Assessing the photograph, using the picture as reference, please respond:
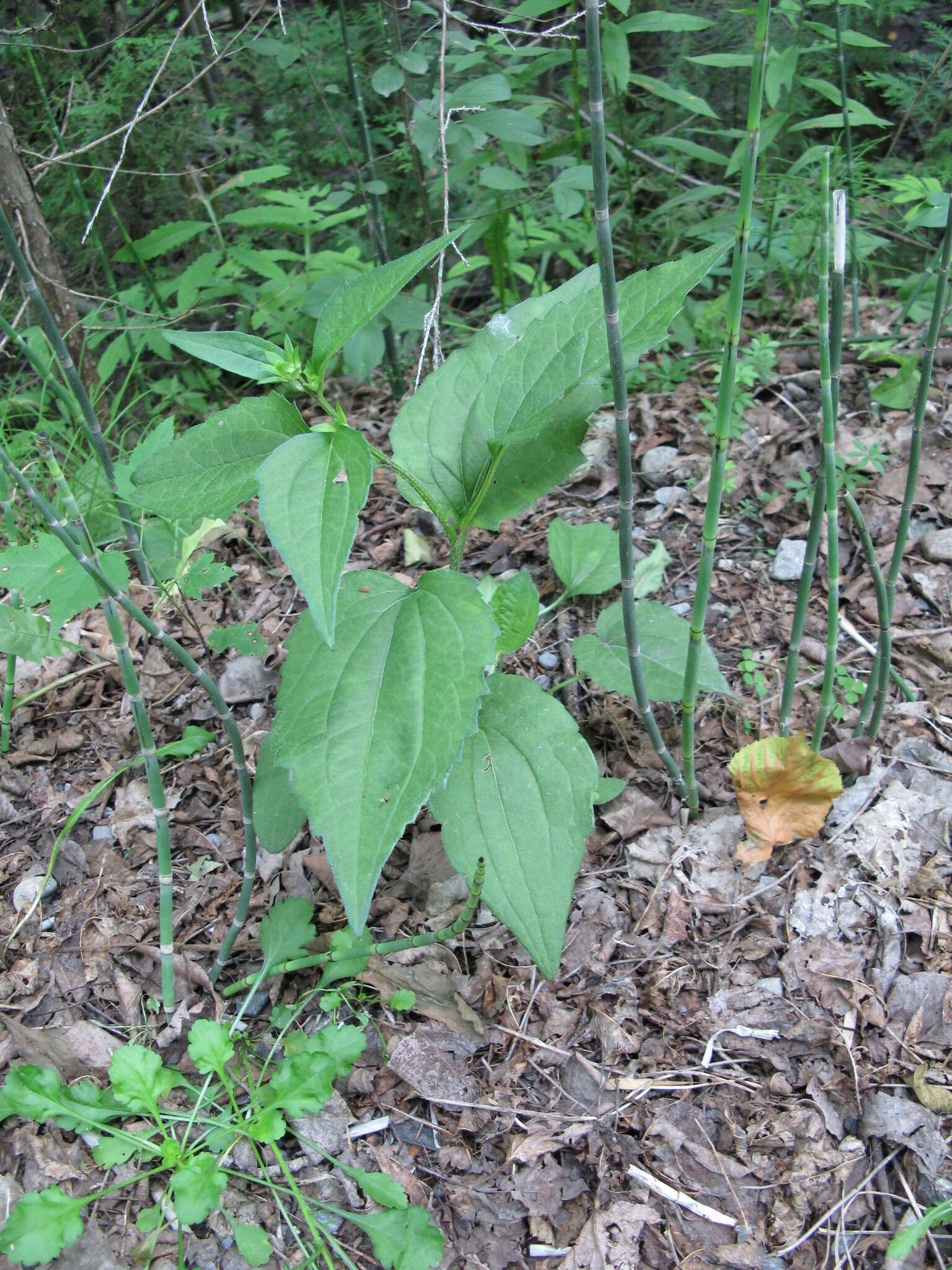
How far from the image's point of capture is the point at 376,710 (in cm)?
117

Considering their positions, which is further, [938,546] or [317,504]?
[938,546]

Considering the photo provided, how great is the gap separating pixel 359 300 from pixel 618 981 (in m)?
1.09

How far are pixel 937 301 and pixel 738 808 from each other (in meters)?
0.87

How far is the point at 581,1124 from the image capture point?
4.25 feet

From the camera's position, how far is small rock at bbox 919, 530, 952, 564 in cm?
197

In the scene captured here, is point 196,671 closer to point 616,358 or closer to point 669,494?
point 616,358

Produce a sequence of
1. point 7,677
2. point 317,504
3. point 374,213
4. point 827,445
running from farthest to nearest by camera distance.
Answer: point 374,213 → point 7,677 → point 827,445 → point 317,504

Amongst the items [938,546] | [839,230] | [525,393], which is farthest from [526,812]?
[938,546]

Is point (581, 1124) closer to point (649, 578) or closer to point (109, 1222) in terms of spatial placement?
point (109, 1222)

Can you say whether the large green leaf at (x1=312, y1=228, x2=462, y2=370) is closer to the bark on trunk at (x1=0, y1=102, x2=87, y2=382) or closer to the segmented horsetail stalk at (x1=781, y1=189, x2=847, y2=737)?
the segmented horsetail stalk at (x1=781, y1=189, x2=847, y2=737)

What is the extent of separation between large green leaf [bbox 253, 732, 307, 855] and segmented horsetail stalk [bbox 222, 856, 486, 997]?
19cm

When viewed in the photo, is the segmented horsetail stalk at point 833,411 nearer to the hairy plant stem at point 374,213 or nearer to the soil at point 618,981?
the soil at point 618,981

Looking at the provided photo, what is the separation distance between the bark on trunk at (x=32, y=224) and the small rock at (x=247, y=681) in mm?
979

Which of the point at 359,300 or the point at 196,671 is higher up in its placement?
the point at 359,300
